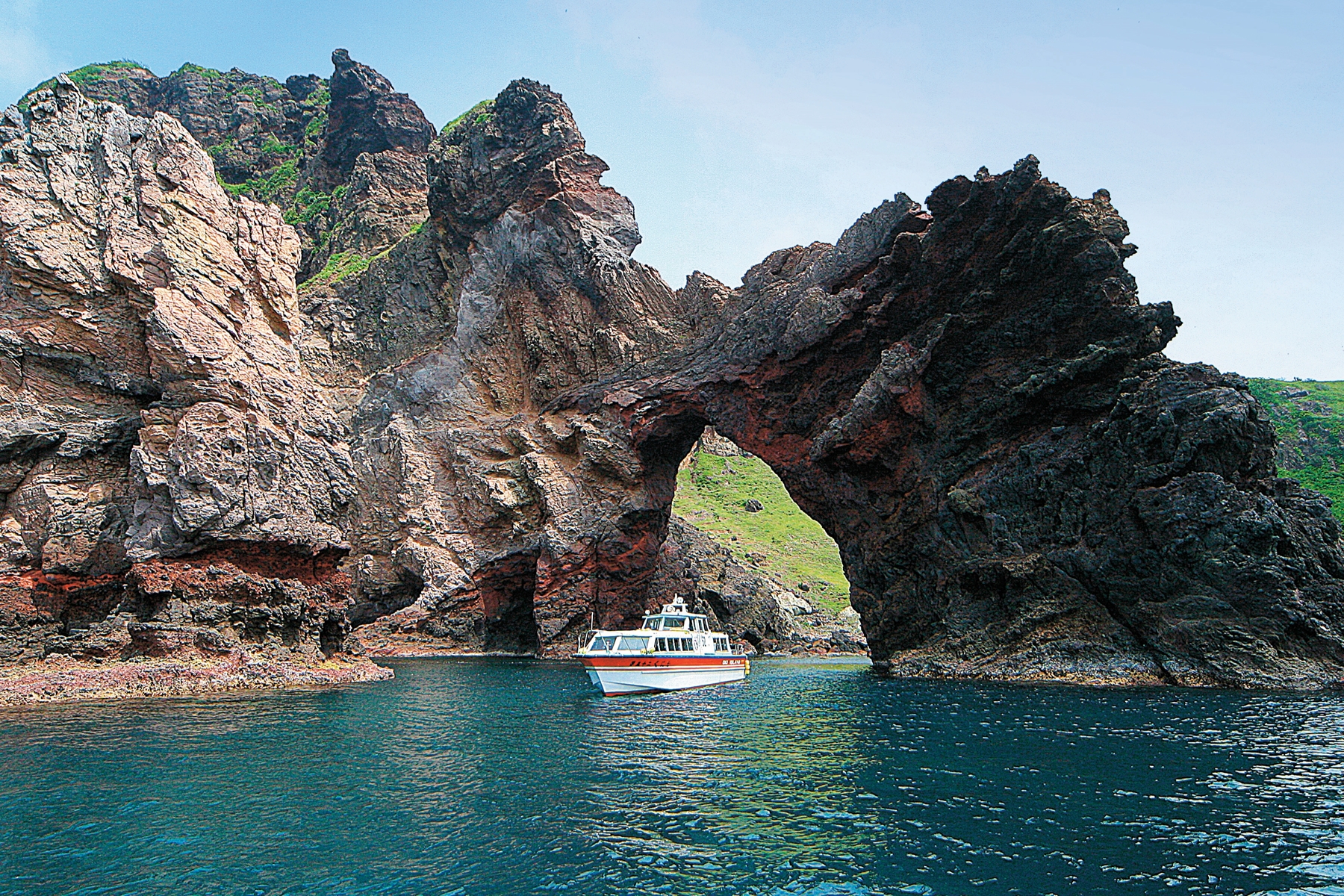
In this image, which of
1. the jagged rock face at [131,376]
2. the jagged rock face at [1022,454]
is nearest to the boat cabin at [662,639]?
the jagged rock face at [1022,454]

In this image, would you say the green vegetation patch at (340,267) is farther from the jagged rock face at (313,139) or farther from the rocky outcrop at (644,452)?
the rocky outcrop at (644,452)

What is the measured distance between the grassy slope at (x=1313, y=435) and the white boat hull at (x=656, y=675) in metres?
59.9

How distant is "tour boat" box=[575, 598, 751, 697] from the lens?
3512cm

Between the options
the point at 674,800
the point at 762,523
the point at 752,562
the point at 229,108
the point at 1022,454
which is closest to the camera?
the point at 674,800

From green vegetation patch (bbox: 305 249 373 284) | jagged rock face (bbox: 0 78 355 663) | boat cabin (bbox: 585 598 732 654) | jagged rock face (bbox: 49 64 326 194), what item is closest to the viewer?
jagged rock face (bbox: 0 78 355 663)

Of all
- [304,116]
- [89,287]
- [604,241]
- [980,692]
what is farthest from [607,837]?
[304,116]

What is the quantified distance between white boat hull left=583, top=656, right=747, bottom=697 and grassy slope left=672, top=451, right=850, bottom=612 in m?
48.2

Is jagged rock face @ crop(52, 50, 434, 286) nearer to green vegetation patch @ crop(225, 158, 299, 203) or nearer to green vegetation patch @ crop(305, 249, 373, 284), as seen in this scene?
green vegetation patch @ crop(225, 158, 299, 203)

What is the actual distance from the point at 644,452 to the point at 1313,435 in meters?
75.3

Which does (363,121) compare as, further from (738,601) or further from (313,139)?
(738,601)

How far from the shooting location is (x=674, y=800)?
16.1 m

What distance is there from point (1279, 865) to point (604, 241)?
2551 inches

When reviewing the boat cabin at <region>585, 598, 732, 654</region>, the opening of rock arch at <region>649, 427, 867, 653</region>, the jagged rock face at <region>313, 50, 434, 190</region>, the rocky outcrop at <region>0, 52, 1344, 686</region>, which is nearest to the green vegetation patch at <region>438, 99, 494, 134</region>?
the rocky outcrop at <region>0, 52, 1344, 686</region>

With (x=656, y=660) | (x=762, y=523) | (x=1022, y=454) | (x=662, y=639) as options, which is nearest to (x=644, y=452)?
(x=662, y=639)
